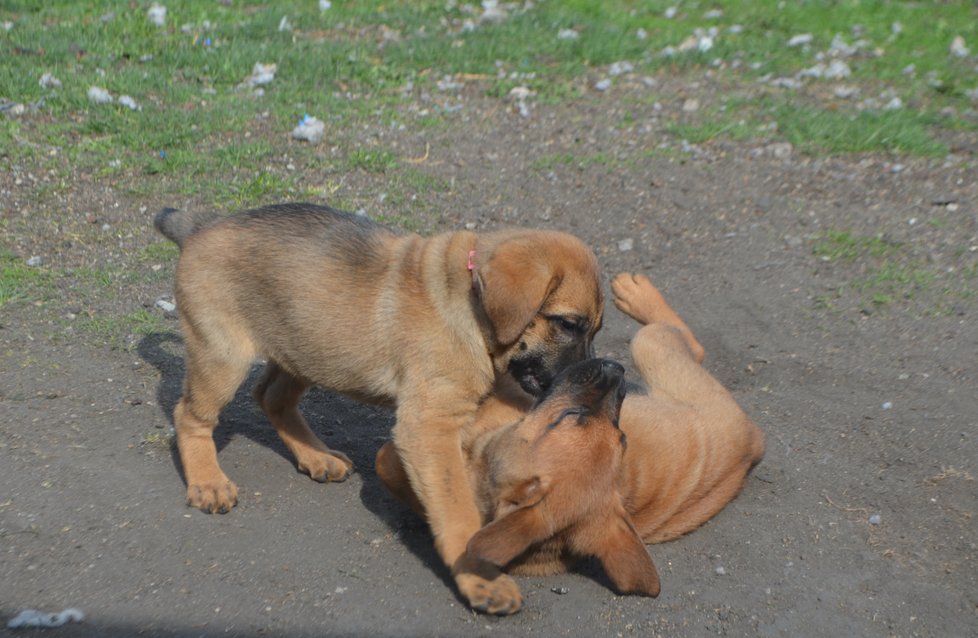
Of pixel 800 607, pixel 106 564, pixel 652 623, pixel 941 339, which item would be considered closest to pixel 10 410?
pixel 106 564

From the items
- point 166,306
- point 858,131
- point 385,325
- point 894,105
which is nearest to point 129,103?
point 166,306

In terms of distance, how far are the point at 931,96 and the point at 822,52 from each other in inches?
58.5

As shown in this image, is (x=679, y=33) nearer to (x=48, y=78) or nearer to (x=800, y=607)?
(x=48, y=78)

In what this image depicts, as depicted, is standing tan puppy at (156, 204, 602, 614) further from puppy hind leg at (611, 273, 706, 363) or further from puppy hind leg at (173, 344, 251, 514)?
puppy hind leg at (611, 273, 706, 363)

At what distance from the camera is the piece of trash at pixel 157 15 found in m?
10.2

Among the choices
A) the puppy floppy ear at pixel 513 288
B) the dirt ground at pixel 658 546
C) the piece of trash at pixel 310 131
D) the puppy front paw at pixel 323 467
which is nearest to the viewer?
the dirt ground at pixel 658 546

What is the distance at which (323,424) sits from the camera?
18.6 ft

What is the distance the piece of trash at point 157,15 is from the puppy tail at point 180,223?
228 inches

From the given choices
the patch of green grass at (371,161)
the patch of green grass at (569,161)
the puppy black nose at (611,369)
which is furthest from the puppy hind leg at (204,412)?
the patch of green grass at (569,161)

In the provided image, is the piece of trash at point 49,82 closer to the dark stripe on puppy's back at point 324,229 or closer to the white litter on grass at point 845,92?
the dark stripe on puppy's back at point 324,229

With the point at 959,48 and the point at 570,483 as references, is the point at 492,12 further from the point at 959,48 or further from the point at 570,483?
the point at 570,483

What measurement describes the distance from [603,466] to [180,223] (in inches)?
92.8

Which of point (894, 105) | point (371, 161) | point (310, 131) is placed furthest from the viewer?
point (894, 105)

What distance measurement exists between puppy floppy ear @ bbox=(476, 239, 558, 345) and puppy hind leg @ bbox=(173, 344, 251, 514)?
4.04 feet
